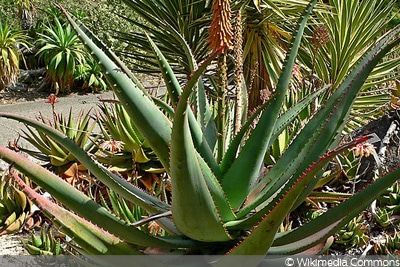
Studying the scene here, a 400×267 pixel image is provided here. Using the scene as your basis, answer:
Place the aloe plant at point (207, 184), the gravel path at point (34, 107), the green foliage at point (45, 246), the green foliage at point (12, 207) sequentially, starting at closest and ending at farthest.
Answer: the aloe plant at point (207, 184), the green foliage at point (45, 246), the green foliage at point (12, 207), the gravel path at point (34, 107)

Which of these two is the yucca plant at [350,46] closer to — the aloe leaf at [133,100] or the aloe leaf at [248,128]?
the aloe leaf at [248,128]

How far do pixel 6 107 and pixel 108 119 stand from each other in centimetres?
777

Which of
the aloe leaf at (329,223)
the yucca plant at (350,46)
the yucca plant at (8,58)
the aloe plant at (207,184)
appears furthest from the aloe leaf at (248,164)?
the yucca plant at (8,58)

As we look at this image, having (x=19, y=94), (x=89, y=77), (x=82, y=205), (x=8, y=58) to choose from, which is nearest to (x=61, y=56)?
(x=89, y=77)

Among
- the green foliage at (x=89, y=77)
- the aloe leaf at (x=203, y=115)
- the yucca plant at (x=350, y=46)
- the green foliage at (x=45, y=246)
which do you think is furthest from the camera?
the green foliage at (x=89, y=77)

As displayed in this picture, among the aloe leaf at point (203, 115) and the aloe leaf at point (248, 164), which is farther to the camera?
the aloe leaf at point (203, 115)

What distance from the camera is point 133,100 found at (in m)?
1.33

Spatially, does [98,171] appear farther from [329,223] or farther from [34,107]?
[34,107]

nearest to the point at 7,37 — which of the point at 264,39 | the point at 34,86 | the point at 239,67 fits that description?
the point at 34,86

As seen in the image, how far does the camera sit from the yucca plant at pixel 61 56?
36.2 ft

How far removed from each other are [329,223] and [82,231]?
667mm

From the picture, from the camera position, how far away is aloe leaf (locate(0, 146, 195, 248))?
1267 millimetres

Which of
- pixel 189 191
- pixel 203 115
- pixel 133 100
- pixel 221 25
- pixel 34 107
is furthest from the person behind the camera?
pixel 34 107

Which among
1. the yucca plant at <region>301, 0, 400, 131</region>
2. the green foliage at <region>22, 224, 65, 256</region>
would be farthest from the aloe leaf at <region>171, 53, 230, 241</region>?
the yucca plant at <region>301, 0, 400, 131</region>
